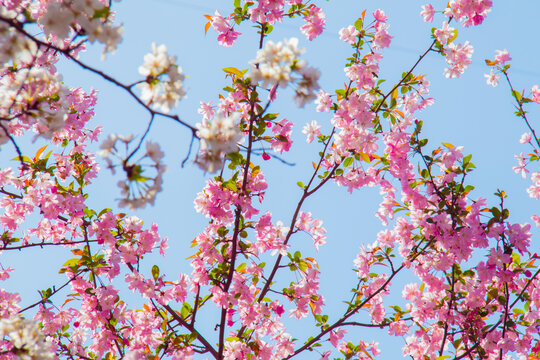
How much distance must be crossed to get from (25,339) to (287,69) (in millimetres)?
1787

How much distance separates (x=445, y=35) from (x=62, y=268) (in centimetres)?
424

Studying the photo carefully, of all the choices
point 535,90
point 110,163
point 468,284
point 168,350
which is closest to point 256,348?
point 168,350

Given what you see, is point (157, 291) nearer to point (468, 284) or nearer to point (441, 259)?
point (441, 259)

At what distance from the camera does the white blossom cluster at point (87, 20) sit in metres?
1.87

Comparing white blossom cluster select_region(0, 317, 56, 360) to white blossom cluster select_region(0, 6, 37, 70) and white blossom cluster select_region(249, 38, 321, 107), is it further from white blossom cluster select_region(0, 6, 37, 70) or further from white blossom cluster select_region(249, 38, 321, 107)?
white blossom cluster select_region(249, 38, 321, 107)

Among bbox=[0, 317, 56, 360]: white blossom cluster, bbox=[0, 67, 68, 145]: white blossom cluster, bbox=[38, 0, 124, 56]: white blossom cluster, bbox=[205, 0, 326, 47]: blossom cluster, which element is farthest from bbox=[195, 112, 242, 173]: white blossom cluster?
bbox=[205, 0, 326, 47]: blossom cluster

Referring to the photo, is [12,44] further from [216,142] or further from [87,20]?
[216,142]

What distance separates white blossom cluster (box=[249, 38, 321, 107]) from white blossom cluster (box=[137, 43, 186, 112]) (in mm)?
339

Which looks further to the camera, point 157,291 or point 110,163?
point 157,291

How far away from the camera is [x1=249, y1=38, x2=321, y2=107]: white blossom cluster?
1.82m

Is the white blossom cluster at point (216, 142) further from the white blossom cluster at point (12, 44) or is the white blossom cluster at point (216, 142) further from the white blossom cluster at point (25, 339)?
the white blossom cluster at point (25, 339)

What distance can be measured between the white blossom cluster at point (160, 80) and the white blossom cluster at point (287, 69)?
339 mm

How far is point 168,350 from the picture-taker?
3.82 meters

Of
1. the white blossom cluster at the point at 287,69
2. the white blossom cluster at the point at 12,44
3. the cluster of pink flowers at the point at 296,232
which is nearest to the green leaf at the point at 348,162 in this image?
the cluster of pink flowers at the point at 296,232
